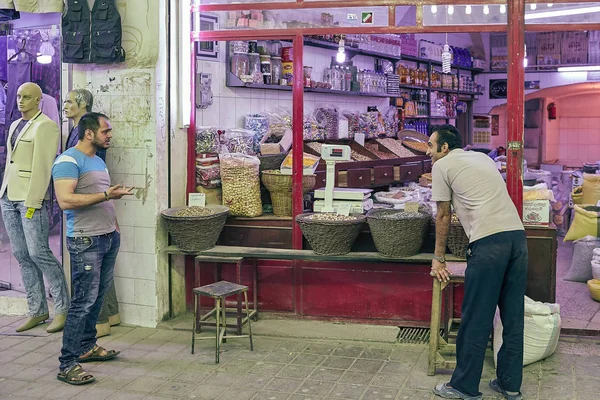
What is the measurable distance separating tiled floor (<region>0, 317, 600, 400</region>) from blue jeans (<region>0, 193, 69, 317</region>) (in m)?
0.41

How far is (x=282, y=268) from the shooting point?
647 centimetres

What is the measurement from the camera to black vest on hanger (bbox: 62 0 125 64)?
6.18 meters

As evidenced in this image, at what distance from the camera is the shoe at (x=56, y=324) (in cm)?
632

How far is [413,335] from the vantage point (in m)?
6.06

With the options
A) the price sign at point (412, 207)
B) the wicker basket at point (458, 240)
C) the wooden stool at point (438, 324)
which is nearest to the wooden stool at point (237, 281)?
the price sign at point (412, 207)

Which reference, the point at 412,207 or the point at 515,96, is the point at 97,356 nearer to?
the point at 412,207

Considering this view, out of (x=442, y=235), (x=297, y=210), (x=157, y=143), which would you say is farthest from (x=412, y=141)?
(x=442, y=235)

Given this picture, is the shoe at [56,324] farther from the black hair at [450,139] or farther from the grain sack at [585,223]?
the grain sack at [585,223]

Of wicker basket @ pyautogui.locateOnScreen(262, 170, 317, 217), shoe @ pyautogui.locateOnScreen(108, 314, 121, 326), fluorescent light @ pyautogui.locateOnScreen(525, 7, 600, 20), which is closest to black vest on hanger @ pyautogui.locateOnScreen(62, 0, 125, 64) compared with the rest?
wicker basket @ pyautogui.locateOnScreen(262, 170, 317, 217)

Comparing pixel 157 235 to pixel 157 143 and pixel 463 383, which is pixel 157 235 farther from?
pixel 463 383

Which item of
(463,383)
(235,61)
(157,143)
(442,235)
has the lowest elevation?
(463,383)

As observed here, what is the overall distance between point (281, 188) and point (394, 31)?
163 cm

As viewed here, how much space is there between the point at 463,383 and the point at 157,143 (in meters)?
3.18

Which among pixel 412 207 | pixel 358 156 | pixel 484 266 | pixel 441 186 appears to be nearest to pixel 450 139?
pixel 441 186
